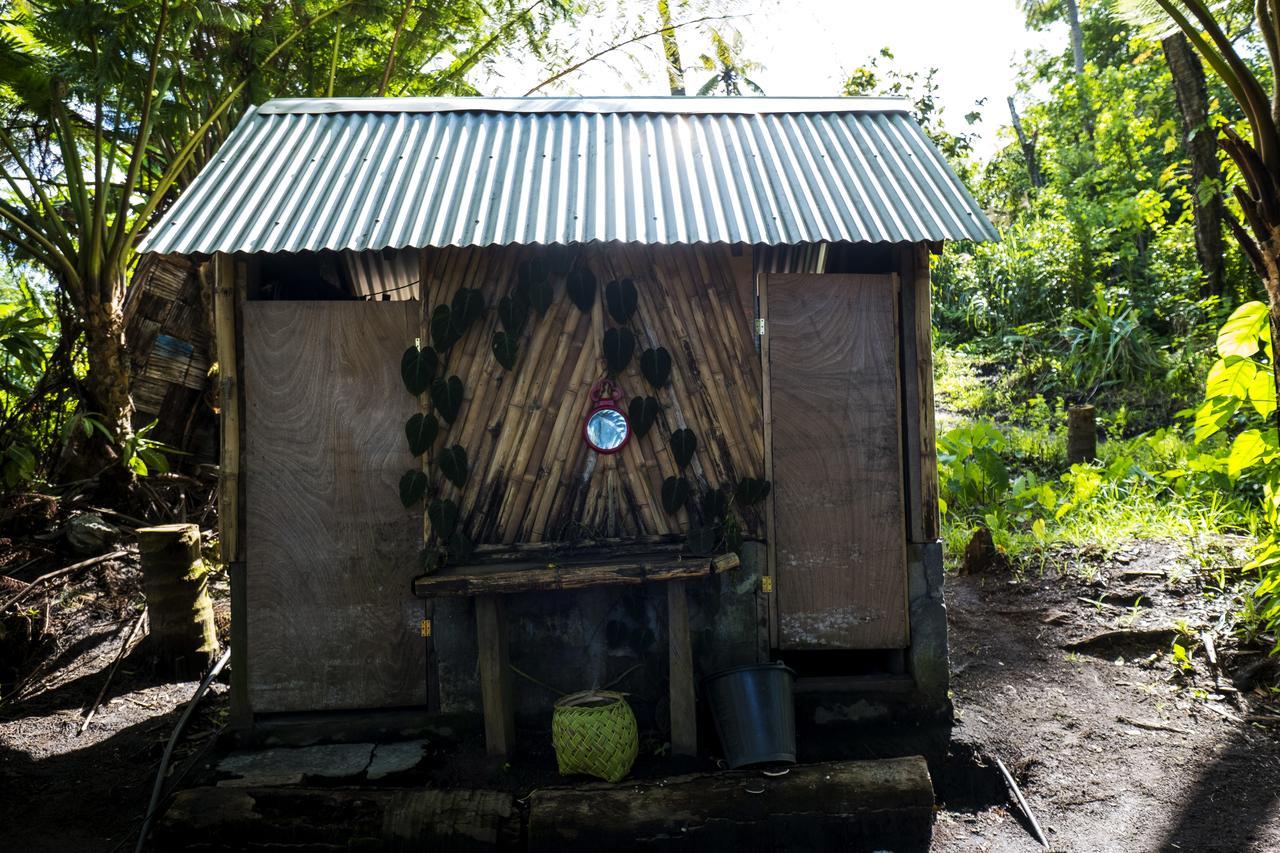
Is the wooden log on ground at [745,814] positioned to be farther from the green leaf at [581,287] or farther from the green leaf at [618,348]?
the green leaf at [581,287]

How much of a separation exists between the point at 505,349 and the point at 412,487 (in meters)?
0.87

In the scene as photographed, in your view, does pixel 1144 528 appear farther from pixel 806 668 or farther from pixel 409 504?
pixel 409 504

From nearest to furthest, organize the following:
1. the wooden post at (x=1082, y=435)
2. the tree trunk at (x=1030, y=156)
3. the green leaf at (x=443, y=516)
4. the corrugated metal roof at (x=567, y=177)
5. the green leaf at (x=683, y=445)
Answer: the corrugated metal roof at (x=567, y=177) < the green leaf at (x=443, y=516) < the green leaf at (x=683, y=445) < the wooden post at (x=1082, y=435) < the tree trunk at (x=1030, y=156)

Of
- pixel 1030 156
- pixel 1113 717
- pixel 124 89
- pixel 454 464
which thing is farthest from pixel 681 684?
pixel 1030 156

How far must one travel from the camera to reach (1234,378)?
5941mm

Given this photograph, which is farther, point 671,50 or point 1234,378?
point 671,50

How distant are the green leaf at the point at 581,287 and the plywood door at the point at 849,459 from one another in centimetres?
107

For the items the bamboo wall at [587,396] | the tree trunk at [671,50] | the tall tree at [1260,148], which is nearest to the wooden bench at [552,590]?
the bamboo wall at [587,396]

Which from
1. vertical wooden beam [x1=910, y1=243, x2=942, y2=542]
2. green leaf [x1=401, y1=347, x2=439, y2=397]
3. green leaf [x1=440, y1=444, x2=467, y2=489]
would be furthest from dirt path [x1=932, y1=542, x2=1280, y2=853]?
green leaf [x1=401, y1=347, x2=439, y2=397]

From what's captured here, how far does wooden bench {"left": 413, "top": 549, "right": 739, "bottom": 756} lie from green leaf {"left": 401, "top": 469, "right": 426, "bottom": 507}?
1.36 ft

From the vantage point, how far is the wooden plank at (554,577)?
4562 mm

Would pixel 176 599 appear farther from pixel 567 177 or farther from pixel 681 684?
pixel 567 177

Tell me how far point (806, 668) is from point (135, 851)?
3.58 metres

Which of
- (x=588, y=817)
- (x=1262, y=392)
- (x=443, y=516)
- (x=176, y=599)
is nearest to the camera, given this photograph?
(x=588, y=817)
